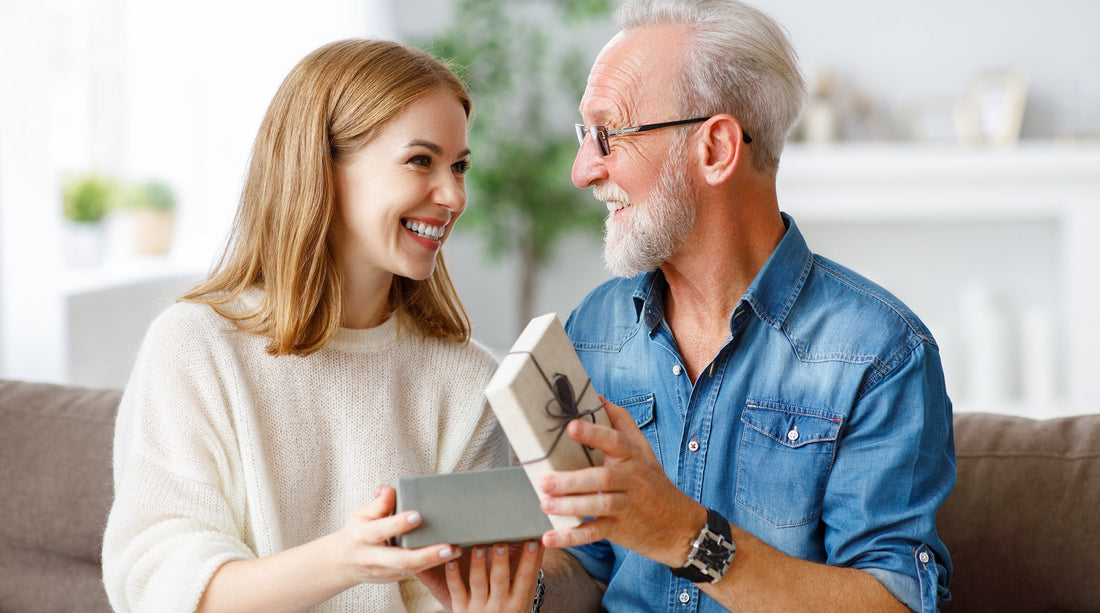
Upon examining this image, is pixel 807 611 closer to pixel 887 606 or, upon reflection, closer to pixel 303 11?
pixel 887 606

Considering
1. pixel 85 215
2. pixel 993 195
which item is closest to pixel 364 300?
pixel 85 215

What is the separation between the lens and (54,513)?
1763 millimetres

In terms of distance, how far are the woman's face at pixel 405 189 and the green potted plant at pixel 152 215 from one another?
8.41 ft

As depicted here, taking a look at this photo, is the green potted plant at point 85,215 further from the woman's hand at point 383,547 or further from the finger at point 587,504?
the finger at point 587,504

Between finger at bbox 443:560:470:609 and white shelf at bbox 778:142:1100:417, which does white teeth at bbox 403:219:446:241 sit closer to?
finger at bbox 443:560:470:609

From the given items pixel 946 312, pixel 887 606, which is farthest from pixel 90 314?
pixel 946 312

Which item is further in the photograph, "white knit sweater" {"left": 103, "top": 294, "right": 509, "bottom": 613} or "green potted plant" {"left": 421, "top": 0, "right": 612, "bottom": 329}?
"green potted plant" {"left": 421, "top": 0, "right": 612, "bottom": 329}

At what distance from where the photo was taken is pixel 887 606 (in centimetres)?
134

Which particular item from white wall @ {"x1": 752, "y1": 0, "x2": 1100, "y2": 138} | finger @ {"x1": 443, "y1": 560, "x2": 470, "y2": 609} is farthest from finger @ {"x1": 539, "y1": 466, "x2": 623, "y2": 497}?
white wall @ {"x1": 752, "y1": 0, "x2": 1100, "y2": 138}

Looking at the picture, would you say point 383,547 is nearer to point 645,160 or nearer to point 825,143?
point 645,160

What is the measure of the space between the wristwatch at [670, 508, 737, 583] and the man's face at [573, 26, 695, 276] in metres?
0.48

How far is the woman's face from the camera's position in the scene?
1.46 metres

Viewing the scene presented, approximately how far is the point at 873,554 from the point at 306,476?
79cm

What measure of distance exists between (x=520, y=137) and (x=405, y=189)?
356 cm
